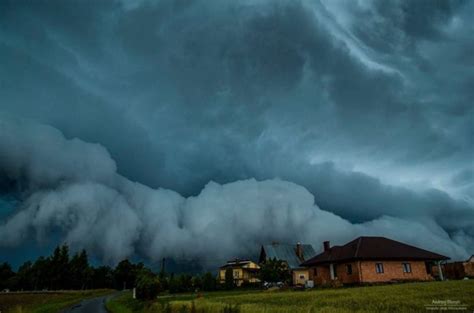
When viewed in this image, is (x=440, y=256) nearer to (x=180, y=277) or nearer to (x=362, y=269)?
(x=362, y=269)

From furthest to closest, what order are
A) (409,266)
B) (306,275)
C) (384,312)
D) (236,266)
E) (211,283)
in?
1. (236,266)
2. (306,275)
3. (211,283)
4. (409,266)
5. (384,312)

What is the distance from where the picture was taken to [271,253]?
2960 inches

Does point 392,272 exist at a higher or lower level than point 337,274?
higher

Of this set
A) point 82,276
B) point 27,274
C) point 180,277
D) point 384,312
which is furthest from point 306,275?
point 27,274

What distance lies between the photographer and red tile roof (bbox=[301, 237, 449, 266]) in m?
41.3

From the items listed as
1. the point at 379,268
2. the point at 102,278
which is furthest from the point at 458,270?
the point at 102,278

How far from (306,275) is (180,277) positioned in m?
24.3

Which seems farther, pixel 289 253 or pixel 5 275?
pixel 5 275

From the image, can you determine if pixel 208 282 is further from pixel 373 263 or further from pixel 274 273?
pixel 373 263

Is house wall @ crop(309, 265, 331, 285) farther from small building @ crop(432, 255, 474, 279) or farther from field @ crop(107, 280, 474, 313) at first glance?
field @ crop(107, 280, 474, 313)

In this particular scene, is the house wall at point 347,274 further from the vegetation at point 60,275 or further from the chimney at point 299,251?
the vegetation at point 60,275

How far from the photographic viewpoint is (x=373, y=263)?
134ft

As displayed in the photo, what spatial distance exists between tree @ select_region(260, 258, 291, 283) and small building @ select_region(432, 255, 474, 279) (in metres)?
24.2

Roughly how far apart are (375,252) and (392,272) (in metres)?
3.02
